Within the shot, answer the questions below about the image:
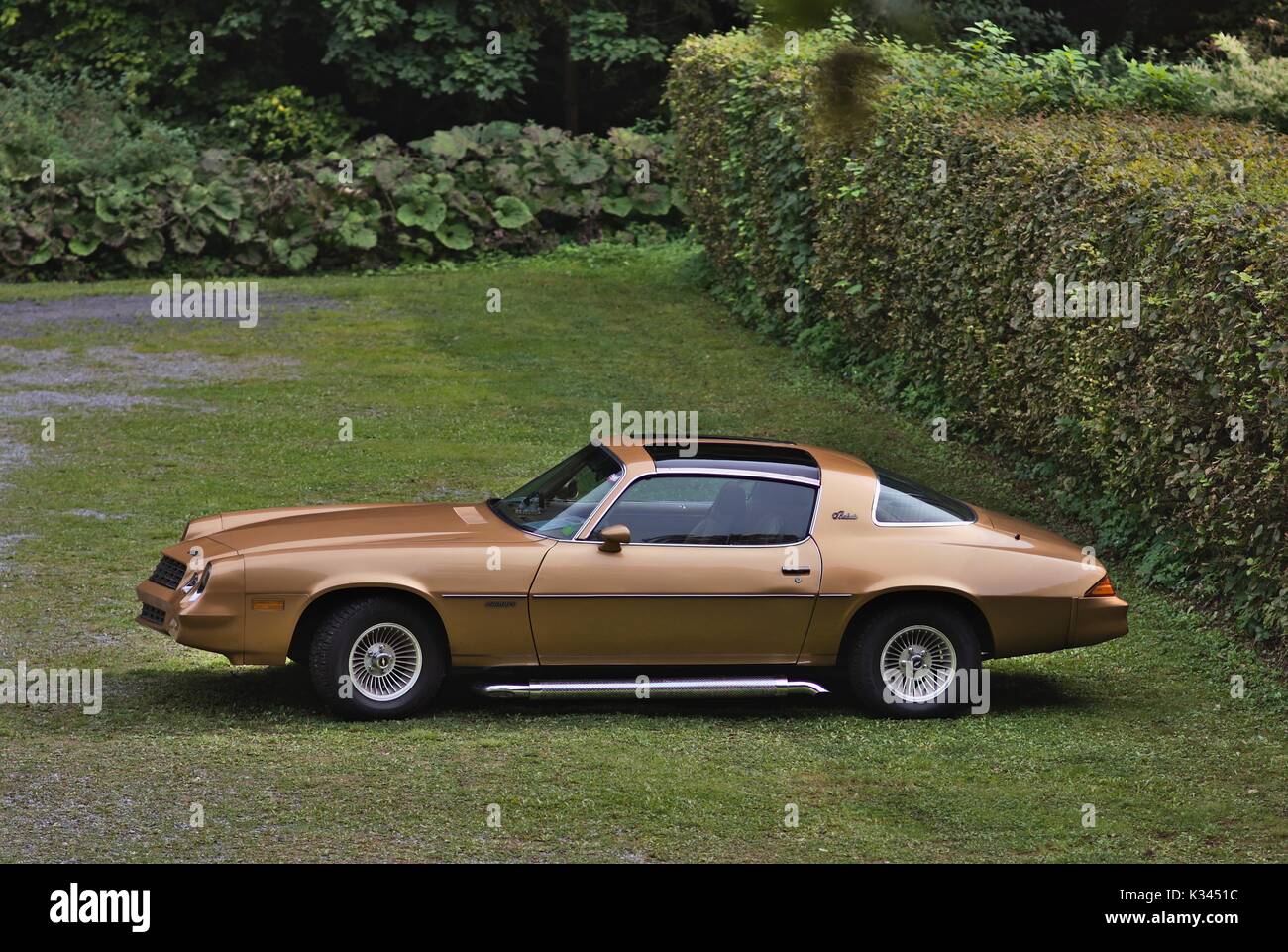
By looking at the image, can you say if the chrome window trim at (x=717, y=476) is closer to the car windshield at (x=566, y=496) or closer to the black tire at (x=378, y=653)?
the car windshield at (x=566, y=496)

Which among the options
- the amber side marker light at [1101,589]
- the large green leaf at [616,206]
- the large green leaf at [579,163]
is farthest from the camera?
the large green leaf at [616,206]

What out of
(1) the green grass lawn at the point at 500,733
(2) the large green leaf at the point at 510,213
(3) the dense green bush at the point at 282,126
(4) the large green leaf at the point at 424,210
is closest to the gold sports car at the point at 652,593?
(1) the green grass lawn at the point at 500,733

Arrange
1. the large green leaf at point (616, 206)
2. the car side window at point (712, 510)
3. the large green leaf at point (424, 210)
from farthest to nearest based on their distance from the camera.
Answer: the large green leaf at point (616, 206) < the large green leaf at point (424, 210) < the car side window at point (712, 510)

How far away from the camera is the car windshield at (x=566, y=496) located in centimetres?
802

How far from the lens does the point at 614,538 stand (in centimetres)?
780

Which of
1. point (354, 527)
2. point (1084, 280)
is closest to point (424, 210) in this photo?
point (1084, 280)

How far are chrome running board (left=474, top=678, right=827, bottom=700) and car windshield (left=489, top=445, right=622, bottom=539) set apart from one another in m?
0.72

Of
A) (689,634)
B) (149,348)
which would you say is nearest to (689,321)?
(149,348)

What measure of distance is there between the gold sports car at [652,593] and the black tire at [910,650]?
1 cm

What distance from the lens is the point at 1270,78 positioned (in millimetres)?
A: 12594

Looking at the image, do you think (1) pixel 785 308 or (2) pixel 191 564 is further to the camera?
(1) pixel 785 308

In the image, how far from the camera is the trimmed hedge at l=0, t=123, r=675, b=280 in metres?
21.0

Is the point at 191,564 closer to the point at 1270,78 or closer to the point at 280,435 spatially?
the point at 280,435

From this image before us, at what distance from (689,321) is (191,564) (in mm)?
11622
